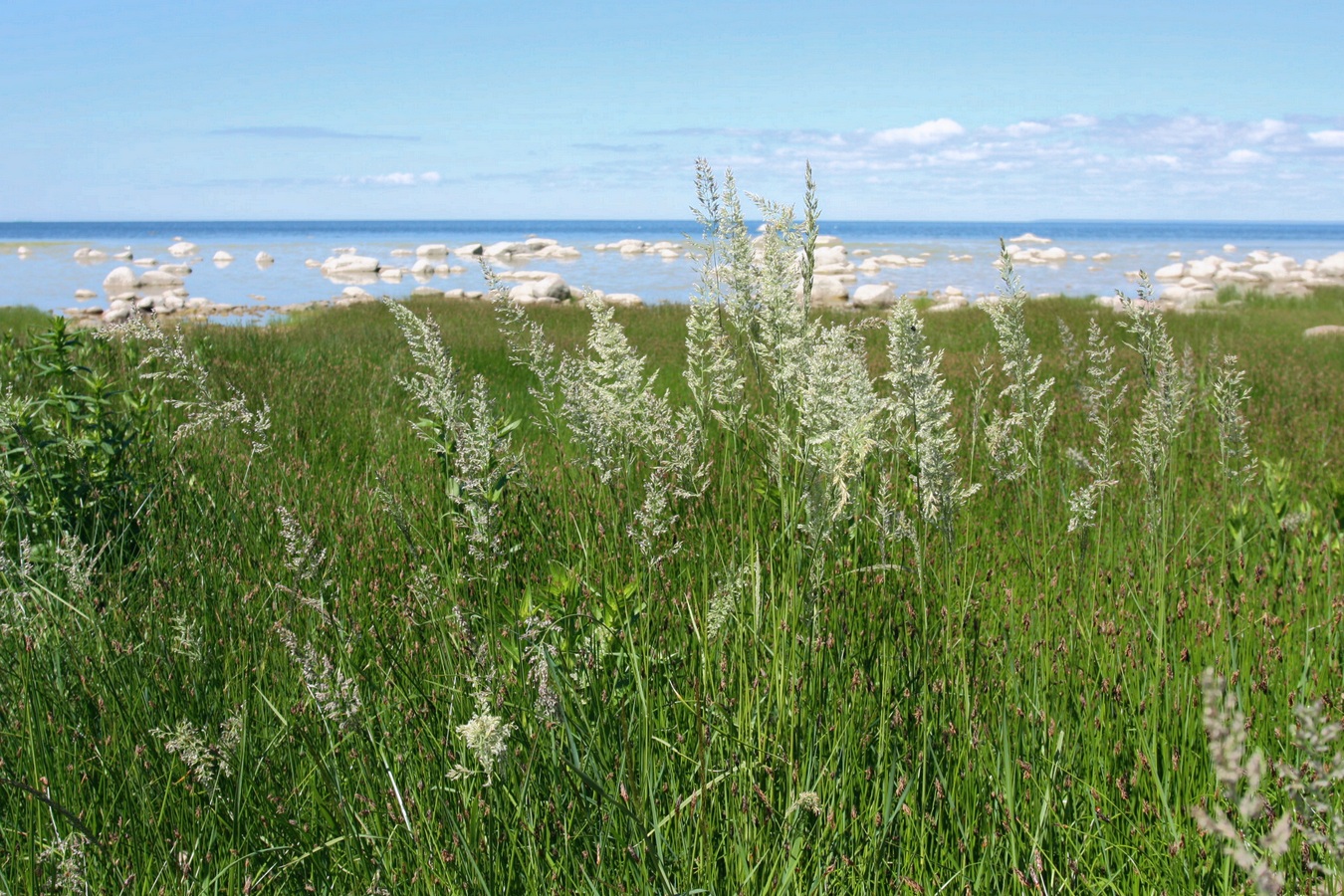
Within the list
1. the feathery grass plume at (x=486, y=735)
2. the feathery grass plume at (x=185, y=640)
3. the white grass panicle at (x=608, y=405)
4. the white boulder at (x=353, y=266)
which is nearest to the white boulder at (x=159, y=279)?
the white boulder at (x=353, y=266)

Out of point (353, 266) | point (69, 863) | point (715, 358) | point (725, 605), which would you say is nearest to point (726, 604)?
point (725, 605)

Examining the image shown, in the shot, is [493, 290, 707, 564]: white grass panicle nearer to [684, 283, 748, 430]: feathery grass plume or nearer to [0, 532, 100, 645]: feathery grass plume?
[684, 283, 748, 430]: feathery grass plume

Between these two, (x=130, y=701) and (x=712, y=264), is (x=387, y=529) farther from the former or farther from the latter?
(x=712, y=264)

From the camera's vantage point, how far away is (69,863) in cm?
148

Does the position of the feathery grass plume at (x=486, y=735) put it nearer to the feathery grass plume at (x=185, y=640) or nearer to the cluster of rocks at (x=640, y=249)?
the feathery grass plume at (x=185, y=640)

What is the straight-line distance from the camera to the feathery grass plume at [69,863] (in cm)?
152

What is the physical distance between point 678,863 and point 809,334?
4.41ft

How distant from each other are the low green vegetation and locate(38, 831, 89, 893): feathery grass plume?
0.02 m

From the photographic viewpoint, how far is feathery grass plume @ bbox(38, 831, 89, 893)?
1521mm

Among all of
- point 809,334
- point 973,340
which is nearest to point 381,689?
point 809,334

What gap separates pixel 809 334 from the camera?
232 centimetres

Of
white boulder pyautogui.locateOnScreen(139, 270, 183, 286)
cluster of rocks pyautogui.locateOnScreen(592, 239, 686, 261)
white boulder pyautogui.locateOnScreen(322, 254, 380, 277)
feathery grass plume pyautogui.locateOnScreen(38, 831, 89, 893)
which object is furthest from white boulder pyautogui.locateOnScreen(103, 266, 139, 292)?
feathery grass plume pyautogui.locateOnScreen(38, 831, 89, 893)

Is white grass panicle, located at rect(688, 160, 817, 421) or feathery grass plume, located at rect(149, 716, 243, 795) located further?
white grass panicle, located at rect(688, 160, 817, 421)

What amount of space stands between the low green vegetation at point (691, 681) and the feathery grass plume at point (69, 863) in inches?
0.8
